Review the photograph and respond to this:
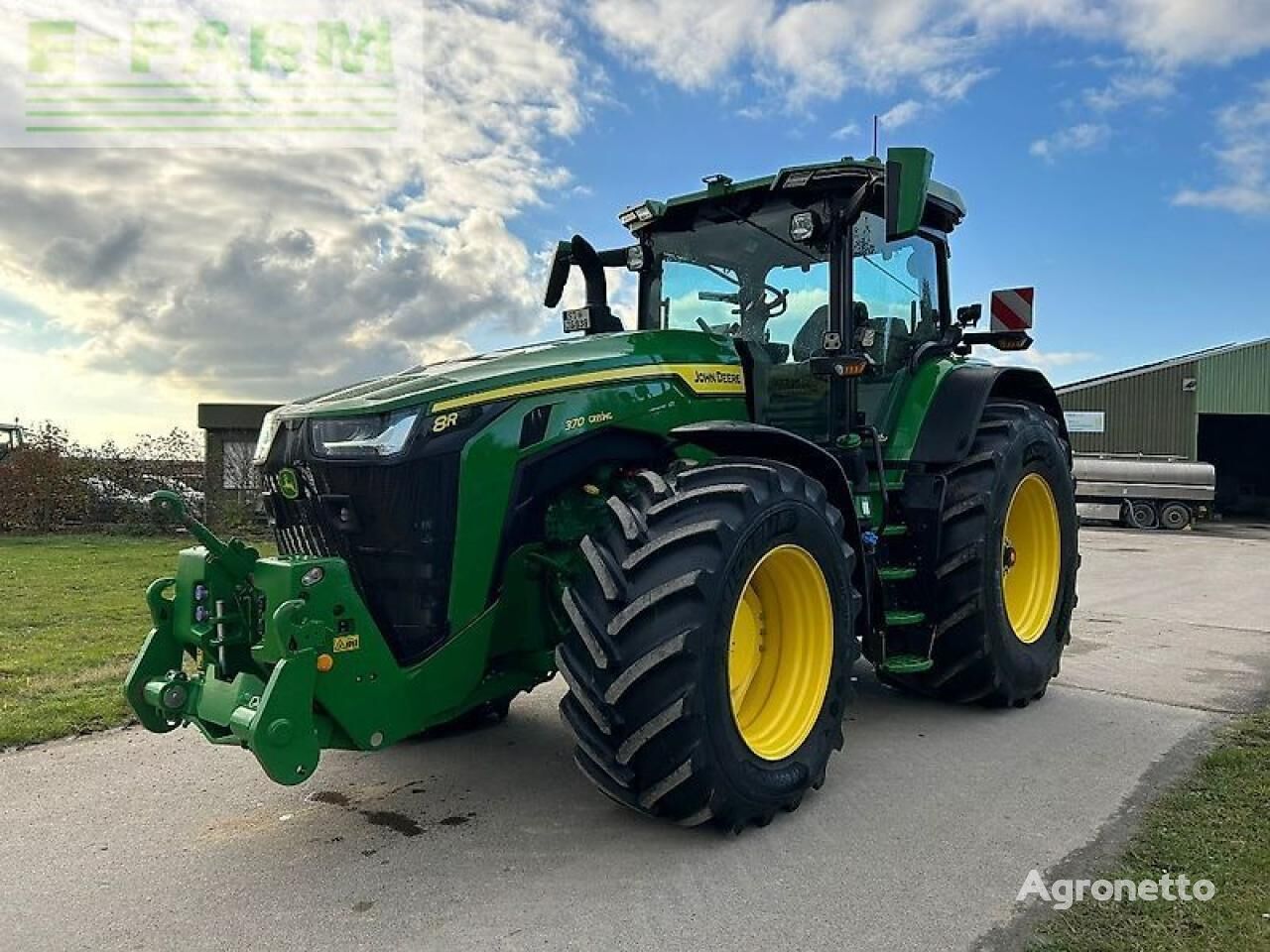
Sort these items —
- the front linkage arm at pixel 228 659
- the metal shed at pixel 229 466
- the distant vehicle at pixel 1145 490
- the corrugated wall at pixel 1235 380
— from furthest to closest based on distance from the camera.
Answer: the corrugated wall at pixel 1235 380, the distant vehicle at pixel 1145 490, the metal shed at pixel 229 466, the front linkage arm at pixel 228 659

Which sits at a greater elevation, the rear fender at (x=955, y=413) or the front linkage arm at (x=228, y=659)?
the rear fender at (x=955, y=413)

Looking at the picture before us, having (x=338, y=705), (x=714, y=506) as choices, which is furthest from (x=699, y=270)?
(x=338, y=705)

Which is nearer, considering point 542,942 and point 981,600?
point 542,942

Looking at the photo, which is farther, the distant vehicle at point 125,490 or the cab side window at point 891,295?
the distant vehicle at point 125,490

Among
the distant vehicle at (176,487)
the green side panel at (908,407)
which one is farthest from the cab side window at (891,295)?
the distant vehicle at (176,487)

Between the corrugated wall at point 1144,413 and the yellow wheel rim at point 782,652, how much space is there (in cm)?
2618

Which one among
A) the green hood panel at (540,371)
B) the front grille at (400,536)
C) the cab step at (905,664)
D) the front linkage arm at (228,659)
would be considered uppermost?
the green hood panel at (540,371)

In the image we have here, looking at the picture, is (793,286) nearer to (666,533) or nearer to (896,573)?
(896,573)

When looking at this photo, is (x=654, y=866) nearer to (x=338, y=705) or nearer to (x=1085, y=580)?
(x=338, y=705)

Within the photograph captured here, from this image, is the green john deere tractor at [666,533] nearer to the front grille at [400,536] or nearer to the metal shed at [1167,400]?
the front grille at [400,536]

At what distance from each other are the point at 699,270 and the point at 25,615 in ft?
22.6

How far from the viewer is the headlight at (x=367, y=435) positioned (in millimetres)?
3561

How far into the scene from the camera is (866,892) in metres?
3.35

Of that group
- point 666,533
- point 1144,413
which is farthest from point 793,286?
point 1144,413
